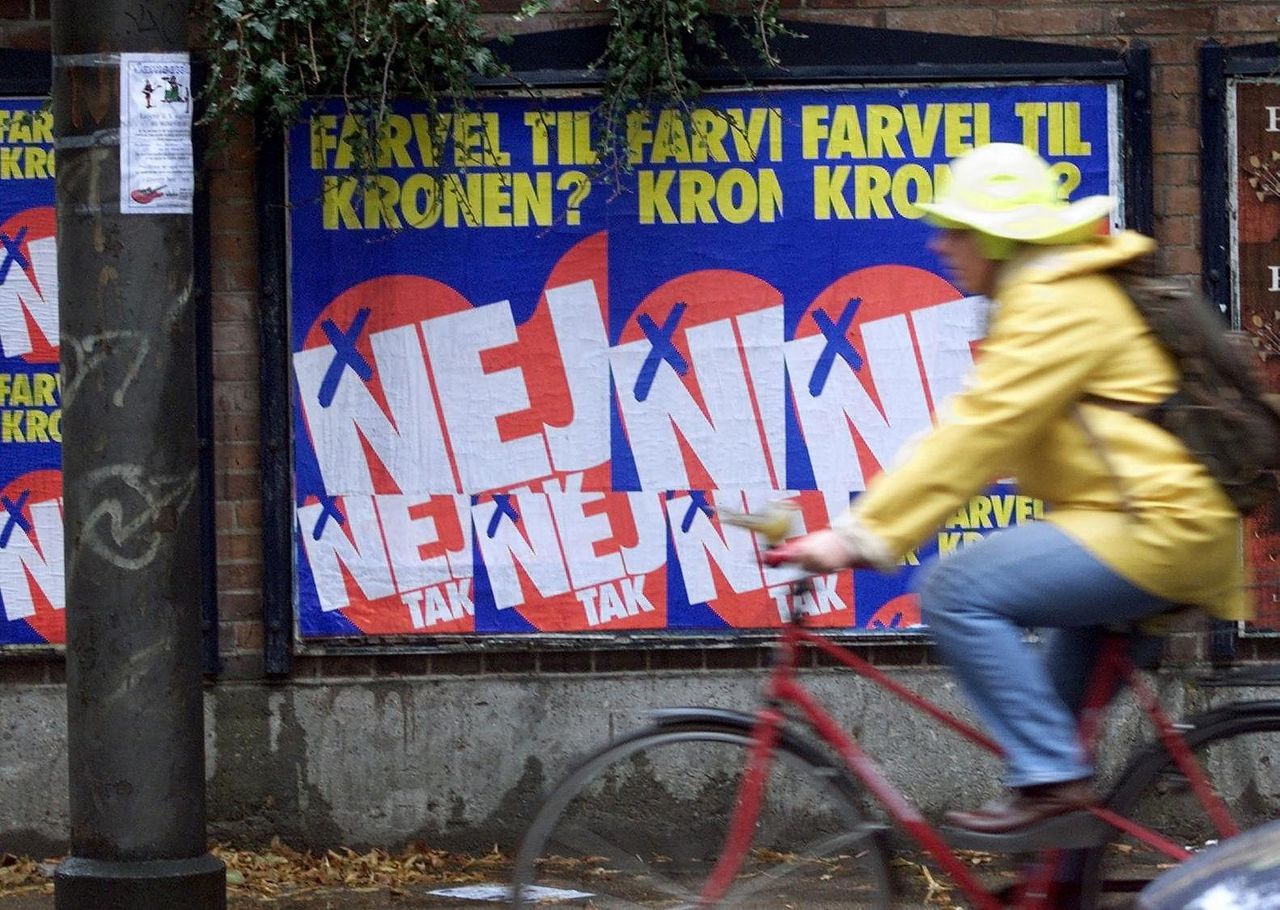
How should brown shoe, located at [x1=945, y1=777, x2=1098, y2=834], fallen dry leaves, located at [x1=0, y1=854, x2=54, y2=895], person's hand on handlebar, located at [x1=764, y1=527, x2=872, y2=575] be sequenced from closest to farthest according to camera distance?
1. person's hand on handlebar, located at [x1=764, y1=527, x2=872, y2=575]
2. brown shoe, located at [x1=945, y1=777, x2=1098, y2=834]
3. fallen dry leaves, located at [x1=0, y1=854, x2=54, y2=895]

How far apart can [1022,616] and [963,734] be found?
0.34 metres

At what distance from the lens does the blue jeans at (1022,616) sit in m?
3.60

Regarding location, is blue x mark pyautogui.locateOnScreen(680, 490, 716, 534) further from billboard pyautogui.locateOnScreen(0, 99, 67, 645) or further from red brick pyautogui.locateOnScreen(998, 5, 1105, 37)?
billboard pyautogui.locateOnScreen(0, 99, 67, 645)

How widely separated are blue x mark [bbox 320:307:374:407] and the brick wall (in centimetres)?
26

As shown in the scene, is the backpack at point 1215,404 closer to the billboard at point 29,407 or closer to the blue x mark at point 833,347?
the blue x mark at point 833,347

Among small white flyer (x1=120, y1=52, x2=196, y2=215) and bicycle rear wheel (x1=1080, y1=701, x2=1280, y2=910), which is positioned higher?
small white flyer (x1=120, y1=52, x2=196, y2=215)

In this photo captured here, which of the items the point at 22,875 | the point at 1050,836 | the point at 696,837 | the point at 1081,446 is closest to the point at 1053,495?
the point at 1081,446

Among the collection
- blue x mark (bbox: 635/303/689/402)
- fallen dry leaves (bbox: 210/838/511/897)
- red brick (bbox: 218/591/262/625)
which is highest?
blue x mark (bbox: 635/303/689/402)

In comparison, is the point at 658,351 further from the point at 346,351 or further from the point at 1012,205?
the point at 1012,205

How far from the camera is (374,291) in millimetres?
6285

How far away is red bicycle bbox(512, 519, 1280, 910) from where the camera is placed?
3.77m

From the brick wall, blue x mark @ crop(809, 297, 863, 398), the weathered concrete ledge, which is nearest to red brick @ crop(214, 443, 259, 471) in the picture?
the brick wall

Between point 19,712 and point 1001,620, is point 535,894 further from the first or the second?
point 19,712

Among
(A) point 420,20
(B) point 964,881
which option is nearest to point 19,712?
(A) point 420,20
